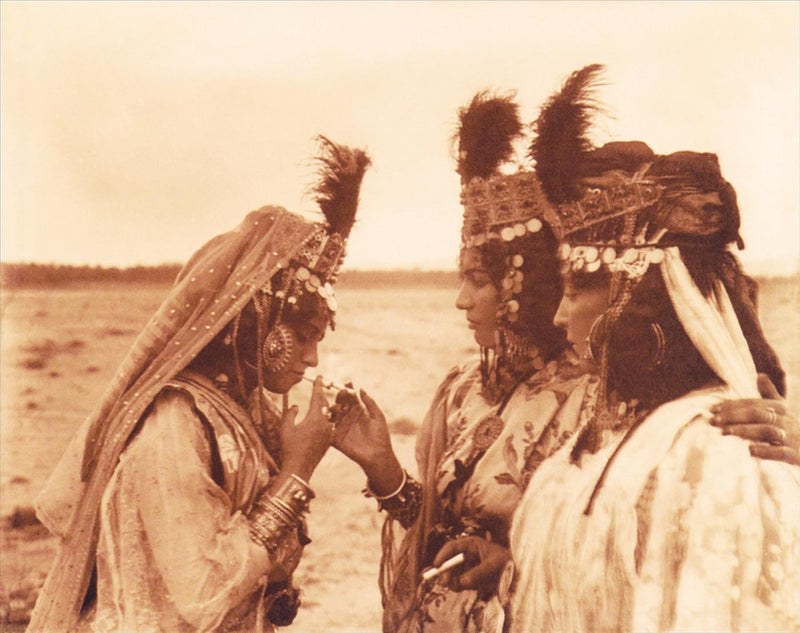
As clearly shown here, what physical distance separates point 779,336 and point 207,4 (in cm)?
187

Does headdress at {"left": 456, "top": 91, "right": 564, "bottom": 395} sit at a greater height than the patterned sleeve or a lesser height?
greater

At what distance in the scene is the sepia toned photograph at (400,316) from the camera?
3.12 meters

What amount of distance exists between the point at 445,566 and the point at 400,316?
780 mm

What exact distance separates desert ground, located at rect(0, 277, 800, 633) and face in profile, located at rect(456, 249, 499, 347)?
118 millimetres

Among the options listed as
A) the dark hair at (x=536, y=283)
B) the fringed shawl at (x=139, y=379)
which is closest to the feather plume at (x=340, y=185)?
the fringed shawl at (x=139, y=379)

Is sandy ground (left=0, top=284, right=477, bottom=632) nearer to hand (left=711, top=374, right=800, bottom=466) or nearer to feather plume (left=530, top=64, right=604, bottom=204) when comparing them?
feather plume (left=530, top=64, right=604, bottom=204)

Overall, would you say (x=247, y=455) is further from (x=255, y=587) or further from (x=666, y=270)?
(x=666, y=270)

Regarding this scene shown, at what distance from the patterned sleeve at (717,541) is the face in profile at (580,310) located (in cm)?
35

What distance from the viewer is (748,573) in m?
3.04

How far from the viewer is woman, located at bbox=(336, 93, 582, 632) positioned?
336cm

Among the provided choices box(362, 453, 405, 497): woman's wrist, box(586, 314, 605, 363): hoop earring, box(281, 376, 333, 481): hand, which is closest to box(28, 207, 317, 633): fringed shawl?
box(281, 376, 333, 481): hand

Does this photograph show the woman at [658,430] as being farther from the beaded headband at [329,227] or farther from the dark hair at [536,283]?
the beaded headband at [329,227]

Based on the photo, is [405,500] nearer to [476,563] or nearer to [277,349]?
[476,563]

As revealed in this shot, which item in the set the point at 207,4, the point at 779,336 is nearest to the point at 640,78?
the point at 779,336
